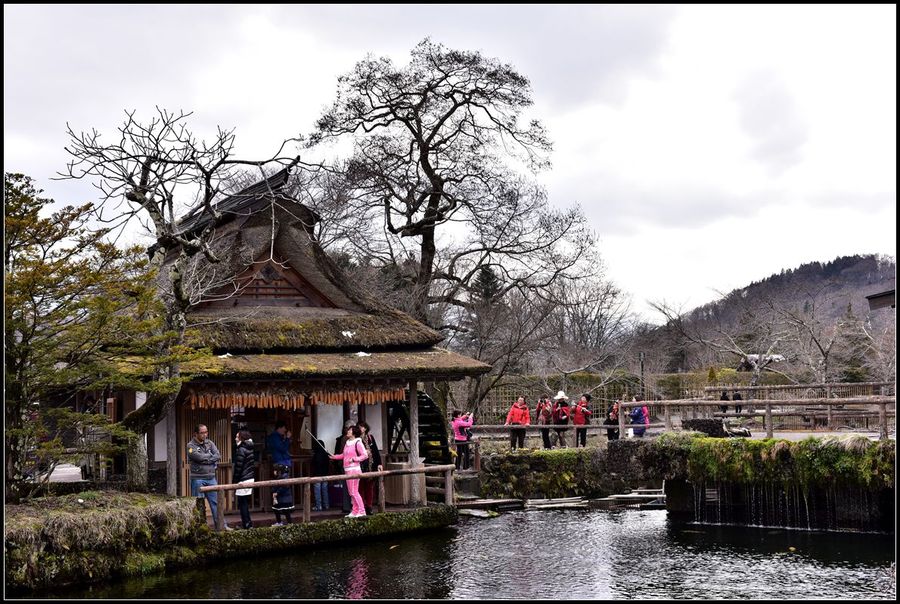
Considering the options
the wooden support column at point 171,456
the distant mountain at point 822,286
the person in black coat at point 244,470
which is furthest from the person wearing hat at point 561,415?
the distant mountain at point 822,286

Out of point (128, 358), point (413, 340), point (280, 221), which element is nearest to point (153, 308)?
point (128, 358)

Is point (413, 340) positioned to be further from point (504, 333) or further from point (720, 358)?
point (720, 358)

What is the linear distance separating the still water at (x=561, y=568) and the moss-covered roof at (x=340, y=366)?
11.1 ft

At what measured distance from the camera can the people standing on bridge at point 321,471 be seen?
2048cm

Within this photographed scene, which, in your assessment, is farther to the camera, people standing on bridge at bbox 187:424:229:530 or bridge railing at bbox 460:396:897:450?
bridge railing at bbox 460:396:897:450

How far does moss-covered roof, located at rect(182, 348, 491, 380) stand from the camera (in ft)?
60.2

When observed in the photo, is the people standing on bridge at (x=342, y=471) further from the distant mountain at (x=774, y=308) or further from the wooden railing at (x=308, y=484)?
the distant mountain at (x=774, y=308)

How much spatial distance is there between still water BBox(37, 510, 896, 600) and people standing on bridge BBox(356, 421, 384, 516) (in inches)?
50.4

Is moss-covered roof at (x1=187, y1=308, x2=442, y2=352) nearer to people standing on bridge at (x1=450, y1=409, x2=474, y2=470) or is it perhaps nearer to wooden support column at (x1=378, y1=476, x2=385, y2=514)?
wooden support column at (x1=378, y1=476, x2=385, y2=514)

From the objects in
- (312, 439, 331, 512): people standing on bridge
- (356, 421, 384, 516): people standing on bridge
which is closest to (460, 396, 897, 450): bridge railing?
(356, 421, 384, 516): people standing on bridge

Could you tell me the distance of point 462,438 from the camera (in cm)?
2761

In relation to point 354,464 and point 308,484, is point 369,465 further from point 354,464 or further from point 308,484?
point 308,484

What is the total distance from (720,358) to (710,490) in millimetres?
31127

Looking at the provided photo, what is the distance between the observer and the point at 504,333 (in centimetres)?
3906
